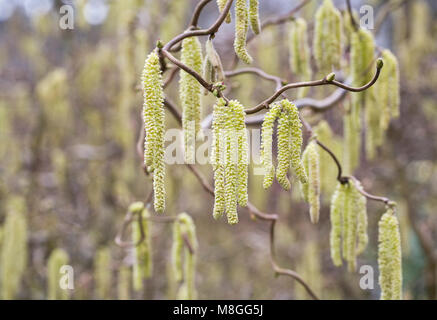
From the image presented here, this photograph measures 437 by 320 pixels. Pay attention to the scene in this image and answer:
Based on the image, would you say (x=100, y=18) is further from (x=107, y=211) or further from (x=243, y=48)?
(x=243, y=48)

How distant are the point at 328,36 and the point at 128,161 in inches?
81.7

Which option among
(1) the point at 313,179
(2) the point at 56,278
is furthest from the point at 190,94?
(2) the point at 56,278

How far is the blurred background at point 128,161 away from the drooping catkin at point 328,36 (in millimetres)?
1201

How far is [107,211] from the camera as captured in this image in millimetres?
3449

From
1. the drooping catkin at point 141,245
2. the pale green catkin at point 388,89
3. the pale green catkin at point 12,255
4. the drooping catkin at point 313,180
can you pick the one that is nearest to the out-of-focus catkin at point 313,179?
the drooping catkin at point 313,180

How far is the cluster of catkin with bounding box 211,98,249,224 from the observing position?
0.83 metres

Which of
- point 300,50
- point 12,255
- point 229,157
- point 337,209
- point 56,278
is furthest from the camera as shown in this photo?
point 12,255

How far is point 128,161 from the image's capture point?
3279 millimetres

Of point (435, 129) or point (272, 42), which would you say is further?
point (435, 129)

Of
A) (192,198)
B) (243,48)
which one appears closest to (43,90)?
(192,198)

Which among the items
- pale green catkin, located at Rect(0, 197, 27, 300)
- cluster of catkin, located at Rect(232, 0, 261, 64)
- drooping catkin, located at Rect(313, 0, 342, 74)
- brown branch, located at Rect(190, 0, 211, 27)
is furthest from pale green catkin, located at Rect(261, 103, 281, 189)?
pale green catkin, located at Rect(0, 197, 27, 300)

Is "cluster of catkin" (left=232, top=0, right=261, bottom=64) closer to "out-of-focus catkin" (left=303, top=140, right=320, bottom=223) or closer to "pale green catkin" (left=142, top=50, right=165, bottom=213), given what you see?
"pale green catkin" (left=142, top=50, right=165, bottom=213)

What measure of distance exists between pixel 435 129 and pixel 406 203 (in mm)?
918

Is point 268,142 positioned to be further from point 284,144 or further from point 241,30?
point 241,30
